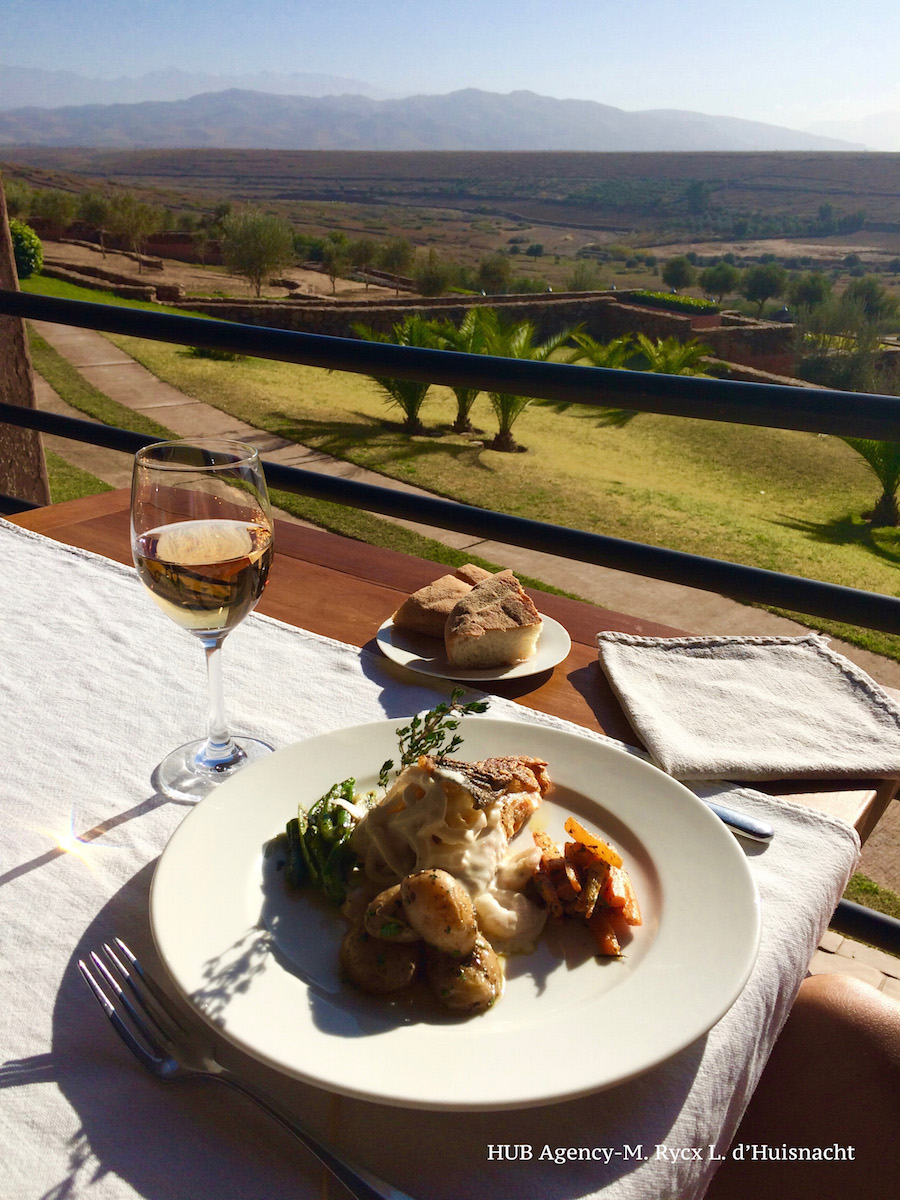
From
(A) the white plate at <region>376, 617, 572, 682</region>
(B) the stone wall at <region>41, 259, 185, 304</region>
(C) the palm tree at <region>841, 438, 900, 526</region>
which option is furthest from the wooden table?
(B) the stone wall at <region>41, 259, 185, 304</region>

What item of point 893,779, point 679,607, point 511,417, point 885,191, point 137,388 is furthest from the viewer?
point 885,191

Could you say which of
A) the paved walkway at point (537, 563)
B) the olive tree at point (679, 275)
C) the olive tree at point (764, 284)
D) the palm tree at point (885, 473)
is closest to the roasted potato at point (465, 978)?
the paved walkway at point (537, 563)

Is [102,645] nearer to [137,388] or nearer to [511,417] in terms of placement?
[511,417]

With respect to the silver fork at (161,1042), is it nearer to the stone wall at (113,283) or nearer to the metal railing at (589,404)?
the metal railing at (589,404)

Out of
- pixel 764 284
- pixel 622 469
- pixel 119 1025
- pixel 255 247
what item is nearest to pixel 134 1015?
pixel 119 1025

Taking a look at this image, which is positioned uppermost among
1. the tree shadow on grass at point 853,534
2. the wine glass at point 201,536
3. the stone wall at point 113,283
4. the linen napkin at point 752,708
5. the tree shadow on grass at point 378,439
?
the wine glass at point 201,536

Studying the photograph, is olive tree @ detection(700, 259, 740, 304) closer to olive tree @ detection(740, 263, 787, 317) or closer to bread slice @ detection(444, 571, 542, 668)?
olive tree @ detection(740, 263, 787, 317)

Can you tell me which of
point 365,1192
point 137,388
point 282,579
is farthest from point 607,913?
point 137,388
